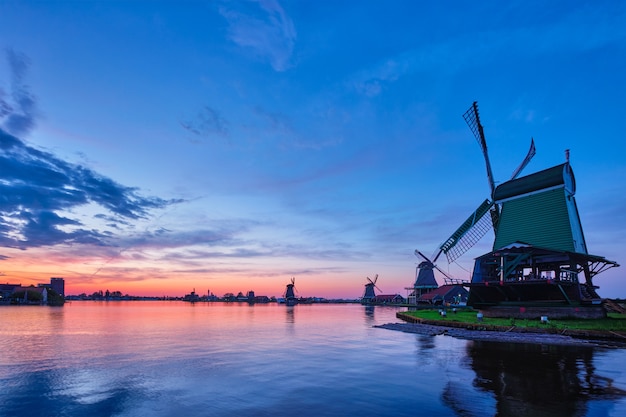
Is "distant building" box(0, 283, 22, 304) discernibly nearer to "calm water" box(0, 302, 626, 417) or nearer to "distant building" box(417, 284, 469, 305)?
"calm water" box(0, 302, 626, 417)

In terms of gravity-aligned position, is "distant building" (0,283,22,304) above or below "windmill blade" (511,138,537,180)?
below

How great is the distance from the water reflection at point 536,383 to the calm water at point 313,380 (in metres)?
0.06

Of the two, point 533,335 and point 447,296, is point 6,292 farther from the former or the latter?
point 533,335

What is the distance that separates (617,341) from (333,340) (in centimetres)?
2602

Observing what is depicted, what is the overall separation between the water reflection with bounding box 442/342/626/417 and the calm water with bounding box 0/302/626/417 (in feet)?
0.19

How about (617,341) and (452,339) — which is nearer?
(617,341)

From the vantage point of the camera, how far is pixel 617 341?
112 ft

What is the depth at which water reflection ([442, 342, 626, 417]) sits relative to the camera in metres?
15.6

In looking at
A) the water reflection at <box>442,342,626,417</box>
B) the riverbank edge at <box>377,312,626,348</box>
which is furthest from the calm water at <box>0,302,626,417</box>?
the riverbank edge at <box>377,312,626,348</box>

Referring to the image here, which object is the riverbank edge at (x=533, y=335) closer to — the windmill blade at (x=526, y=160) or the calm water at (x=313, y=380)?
the calm water at (x=313, y=380)

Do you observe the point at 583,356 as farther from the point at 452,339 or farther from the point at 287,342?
the point at 287,342

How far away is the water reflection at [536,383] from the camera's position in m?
15.6

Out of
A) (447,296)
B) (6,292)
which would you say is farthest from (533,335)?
(6,292)

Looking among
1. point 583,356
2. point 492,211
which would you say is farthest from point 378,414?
point 492,211
